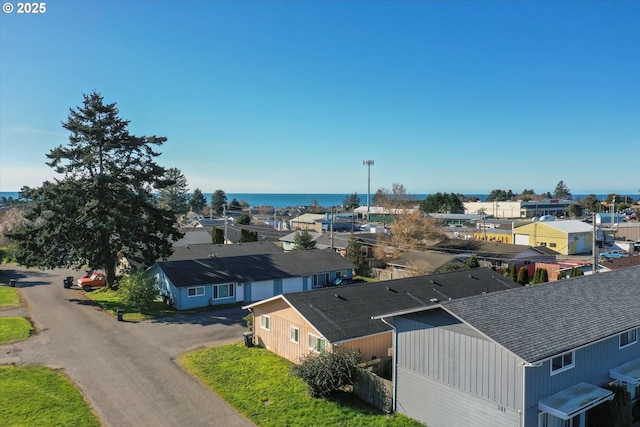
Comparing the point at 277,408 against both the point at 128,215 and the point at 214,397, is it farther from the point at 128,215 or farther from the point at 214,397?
the point at 128,215

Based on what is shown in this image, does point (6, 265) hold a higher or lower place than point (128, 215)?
lower

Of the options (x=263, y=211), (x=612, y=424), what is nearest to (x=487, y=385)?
(x=612, y=424)

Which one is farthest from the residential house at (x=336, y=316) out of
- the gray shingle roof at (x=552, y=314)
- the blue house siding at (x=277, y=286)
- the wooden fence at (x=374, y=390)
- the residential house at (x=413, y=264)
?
the residential house at (x=413, y=264)

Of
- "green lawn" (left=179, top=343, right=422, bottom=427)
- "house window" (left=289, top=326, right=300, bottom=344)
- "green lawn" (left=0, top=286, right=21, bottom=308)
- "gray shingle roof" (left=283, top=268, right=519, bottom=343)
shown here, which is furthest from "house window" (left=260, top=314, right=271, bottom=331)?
"green lawn" (left=0, top=286, right=21, bottom=308)

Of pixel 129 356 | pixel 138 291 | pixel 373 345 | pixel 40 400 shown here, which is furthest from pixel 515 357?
pixel 138 291

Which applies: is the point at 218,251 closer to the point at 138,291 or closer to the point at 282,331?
the point at 138,291

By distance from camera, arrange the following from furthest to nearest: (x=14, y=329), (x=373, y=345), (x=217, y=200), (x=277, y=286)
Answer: (x=217, y=200), (x=277, y=286), (x=14, y=329), (x=373, y=345)

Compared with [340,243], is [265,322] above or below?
below

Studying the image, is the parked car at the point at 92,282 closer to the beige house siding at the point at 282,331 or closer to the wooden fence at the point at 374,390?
the beige house siding at the point at 282,331
